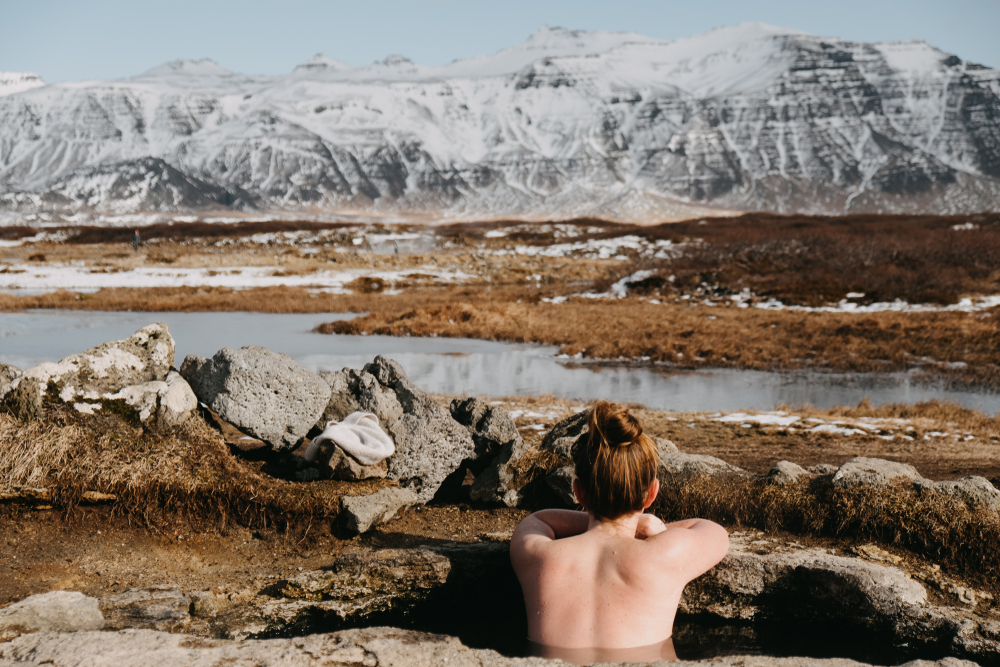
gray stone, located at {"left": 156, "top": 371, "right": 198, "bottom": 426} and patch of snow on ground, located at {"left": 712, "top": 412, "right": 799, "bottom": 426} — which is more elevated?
gray stone, located at {"left": 156, "top": 371, "right": 198, "bottom": 426}

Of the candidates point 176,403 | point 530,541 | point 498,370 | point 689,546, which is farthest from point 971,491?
point 498,370

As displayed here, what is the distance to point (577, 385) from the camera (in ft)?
56.4

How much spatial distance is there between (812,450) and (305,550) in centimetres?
698

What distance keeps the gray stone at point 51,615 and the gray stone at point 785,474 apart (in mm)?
5551

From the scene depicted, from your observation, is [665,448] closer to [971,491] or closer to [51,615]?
[971,491]

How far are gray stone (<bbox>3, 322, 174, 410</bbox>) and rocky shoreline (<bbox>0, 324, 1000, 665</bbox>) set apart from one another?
0.02 metres

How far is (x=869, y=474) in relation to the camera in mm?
6711

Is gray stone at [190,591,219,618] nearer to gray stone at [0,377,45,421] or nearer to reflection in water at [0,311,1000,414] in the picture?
gray stone at [0,377,45,421]

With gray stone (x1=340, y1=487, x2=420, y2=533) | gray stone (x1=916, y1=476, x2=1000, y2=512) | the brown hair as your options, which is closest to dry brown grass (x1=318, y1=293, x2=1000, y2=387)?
gray stone (x1=916, y1=476, x2=1000, y2=512)

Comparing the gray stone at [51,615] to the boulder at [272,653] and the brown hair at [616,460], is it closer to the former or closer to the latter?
the boulder at [272,653]

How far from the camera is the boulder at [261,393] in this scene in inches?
297

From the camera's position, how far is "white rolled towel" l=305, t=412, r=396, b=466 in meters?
7.15

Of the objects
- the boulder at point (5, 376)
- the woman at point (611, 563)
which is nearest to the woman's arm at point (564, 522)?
the woman at point (611, 563)

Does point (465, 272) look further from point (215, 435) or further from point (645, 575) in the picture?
point (645, 575)
